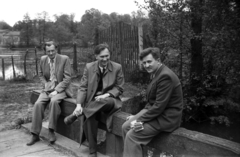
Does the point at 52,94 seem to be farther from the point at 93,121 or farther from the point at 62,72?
the point at 93,121

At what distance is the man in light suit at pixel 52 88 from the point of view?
4051 millimetres

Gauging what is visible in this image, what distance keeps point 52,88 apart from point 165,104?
2.42 meters

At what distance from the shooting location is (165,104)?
2.60 m

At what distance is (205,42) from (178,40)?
0.60 m

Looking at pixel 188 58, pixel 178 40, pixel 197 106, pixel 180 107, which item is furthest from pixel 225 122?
pixel 180 107

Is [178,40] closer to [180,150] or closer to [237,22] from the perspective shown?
[237,22]

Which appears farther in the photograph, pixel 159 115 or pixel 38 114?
pixel 38 114

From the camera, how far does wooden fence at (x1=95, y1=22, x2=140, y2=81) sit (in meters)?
8.38

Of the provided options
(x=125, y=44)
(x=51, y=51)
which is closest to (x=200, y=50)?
(x=51, y=51)

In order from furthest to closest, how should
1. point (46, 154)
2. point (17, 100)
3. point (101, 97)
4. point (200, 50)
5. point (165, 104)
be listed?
point (17, 100) < point (200, 50) < point (46, 154) < point (101, 97) < point (165, 104)

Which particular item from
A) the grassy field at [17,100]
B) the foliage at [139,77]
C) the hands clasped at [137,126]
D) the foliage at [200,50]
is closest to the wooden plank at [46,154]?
the hands clasped at [137,126]

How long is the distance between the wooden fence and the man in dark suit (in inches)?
188

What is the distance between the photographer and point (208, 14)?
5160 mm

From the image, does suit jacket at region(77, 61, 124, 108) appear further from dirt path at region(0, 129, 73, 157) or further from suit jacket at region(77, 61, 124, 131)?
dirt path at region(0, 129, 73, 157)
